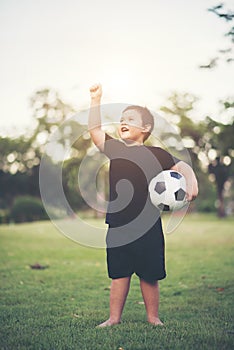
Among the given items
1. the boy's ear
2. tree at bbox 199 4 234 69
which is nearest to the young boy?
the boy's ear

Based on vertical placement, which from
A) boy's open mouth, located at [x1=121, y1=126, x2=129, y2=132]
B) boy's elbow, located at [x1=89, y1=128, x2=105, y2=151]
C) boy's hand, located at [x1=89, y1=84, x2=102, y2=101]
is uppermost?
boy's hand, located at [x1=89, y1=84, x2=102, y2=101]

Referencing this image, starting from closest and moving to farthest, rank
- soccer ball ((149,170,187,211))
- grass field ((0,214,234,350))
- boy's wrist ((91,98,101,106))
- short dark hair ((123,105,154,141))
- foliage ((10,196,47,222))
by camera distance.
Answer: grass field ((0,214,234,350)) → soccer ball ((149,170,187,211)) → boy's wrist ((91,98,101,106)) → short dark hair ((123,105,154,141)) → foliage ((10,196,47,222))

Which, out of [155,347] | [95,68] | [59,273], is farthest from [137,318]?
[95,68]

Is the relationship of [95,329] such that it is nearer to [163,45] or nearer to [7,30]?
[7,30]

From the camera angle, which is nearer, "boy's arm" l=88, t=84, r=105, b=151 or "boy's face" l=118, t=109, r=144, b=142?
"boy's arm" l=88, t=84, r=105, b=151

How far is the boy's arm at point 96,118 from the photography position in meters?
3.84

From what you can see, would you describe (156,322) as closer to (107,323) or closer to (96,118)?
(107,323)

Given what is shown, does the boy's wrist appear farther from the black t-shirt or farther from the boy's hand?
the black t-shirt

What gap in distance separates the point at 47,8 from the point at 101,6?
3.01ft

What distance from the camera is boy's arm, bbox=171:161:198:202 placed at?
3.83m

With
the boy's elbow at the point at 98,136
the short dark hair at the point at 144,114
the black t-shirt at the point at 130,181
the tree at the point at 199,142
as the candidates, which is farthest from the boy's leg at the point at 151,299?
the tree at the point at 199,142

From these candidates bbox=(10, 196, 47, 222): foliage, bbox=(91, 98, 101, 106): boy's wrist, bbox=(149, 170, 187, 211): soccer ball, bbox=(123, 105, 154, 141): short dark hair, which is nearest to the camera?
bbox=(149, 170, 187, 211): soccer ball

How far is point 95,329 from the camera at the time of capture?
372cm

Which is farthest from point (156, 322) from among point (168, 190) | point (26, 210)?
point (26, 210)
